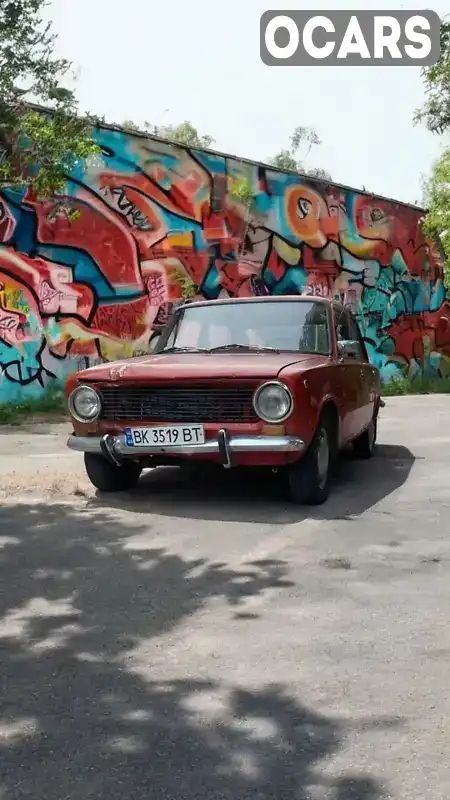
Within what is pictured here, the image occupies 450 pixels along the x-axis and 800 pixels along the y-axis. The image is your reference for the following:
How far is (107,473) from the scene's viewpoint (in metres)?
6.21

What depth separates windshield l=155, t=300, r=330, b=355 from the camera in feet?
→ 21.0

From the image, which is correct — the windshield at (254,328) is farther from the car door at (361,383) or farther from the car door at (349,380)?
the car door at (361,383)

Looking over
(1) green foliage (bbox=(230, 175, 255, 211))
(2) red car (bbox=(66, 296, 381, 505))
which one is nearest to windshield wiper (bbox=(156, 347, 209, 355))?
(2) red car (bbox=(66, 296, 381, 505))

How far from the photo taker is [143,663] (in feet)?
10.0

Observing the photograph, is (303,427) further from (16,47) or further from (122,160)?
(122,160)

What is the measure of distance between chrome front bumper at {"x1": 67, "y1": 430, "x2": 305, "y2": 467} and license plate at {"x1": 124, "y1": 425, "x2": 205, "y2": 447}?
0.09 ft

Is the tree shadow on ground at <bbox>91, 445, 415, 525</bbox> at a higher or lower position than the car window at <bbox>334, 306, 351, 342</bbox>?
lower

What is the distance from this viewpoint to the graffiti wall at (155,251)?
14141mm

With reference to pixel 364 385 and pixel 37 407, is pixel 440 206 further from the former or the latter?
pixel 364 385

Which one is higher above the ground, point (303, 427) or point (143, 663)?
point (303, 427)

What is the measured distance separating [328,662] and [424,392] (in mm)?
18174

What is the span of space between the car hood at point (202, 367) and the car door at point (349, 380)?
0.44 m

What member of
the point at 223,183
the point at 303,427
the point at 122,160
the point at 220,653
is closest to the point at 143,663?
the point at 220,653

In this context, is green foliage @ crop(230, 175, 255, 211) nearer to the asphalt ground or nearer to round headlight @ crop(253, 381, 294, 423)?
the asphalt ground
